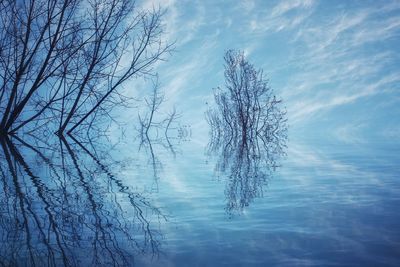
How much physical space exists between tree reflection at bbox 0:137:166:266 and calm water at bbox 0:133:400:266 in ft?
0.04

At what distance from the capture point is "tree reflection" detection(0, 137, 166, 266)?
317cm

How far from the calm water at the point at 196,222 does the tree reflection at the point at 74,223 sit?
11mm

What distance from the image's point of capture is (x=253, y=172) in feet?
31.7

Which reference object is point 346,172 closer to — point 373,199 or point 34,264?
point 373,199

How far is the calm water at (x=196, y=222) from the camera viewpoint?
3180 mm

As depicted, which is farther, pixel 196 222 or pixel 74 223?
pixel 196 222

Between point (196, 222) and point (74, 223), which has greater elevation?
point (74, 223)

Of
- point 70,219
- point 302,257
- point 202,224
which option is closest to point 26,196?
point 70,219

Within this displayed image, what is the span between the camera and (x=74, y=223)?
4156mm

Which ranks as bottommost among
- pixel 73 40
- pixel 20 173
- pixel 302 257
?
pixel 302 257

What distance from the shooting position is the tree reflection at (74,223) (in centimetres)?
317

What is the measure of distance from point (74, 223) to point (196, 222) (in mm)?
1405

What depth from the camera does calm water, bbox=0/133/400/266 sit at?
3.18 m

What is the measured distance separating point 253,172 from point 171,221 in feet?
17.5
